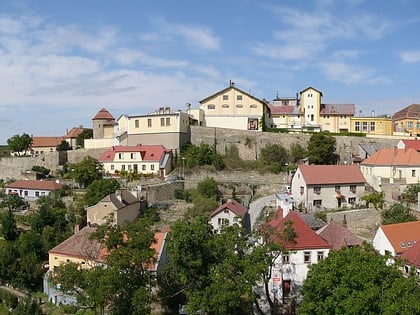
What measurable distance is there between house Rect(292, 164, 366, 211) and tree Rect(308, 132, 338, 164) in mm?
7129

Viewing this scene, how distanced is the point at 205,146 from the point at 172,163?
155 inches

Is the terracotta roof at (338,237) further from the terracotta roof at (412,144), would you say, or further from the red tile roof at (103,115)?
the red tile roof at (103,115)

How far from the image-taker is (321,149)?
138 feet


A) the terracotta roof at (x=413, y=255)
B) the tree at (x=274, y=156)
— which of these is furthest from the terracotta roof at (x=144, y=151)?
the terracotta roof at (x=413, y=255)

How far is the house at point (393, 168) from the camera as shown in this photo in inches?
1368

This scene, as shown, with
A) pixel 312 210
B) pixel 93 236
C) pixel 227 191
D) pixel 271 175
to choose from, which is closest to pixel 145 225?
pixel 93 236

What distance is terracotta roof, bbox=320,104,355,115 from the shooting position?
50.9 m

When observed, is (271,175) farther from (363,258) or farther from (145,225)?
(363,258)

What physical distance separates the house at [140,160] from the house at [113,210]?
9170 mm

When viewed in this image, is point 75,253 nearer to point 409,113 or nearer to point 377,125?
point 377,125

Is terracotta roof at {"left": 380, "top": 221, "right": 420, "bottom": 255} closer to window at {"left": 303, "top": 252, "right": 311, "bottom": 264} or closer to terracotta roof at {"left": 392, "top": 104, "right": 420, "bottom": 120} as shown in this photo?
window at {"left": 303, "top": 252, "right": 311, "bottom": 264}

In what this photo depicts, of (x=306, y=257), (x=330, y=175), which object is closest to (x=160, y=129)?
(x=330, y=175)

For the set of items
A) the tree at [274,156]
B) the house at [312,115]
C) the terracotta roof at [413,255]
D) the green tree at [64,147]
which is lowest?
the terracotta roof at [413,255]

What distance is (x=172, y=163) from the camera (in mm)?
45125
